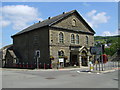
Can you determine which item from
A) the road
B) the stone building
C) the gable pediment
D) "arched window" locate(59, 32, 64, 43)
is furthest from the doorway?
the road

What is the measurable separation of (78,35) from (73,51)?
4.18 meters

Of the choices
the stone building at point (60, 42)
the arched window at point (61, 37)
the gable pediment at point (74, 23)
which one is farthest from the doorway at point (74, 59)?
the gable pediment at point (74, 23)

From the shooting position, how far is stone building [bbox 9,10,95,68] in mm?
30447

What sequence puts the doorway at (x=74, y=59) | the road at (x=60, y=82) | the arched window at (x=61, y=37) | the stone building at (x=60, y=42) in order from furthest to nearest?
the doorway at (x=74, y=59) → the arched window at (x=61, y=37) → the stone building at (x=60, y=42) → the road at (x=60, y=82)

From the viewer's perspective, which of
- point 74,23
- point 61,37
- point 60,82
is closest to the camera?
point 60,82

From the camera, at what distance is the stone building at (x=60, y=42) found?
30.4 m

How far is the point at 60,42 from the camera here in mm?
31875

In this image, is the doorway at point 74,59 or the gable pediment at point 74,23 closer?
the gable pediment at point 74,23

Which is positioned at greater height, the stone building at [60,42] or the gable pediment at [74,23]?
the gable pediment at [74,23]

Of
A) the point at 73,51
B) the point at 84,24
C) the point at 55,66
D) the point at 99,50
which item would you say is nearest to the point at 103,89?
the point at 99,50

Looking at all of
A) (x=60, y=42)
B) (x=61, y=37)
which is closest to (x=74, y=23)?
(x=61, y=37)

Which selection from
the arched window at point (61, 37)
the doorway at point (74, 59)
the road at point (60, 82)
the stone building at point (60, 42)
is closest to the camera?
A: the road at point (60, 82)

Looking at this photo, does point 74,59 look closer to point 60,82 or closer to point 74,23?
point 74,23

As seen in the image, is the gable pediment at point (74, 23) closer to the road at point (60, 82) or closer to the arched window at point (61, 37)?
the arched window at point (61, 37)
